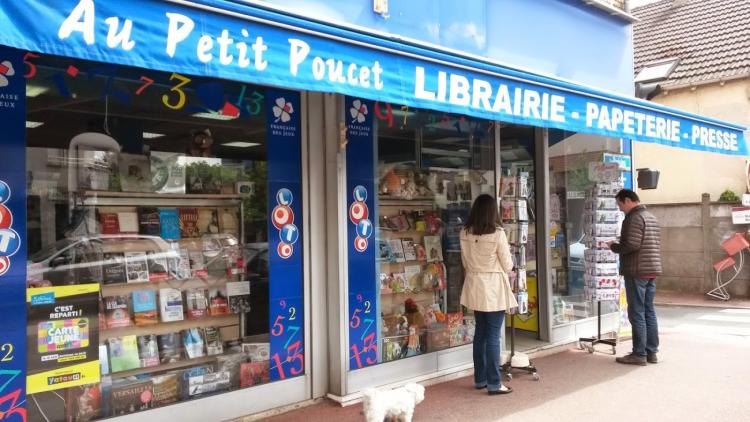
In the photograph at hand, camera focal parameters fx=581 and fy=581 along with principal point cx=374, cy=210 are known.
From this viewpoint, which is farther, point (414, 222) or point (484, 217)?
point (414, 222)

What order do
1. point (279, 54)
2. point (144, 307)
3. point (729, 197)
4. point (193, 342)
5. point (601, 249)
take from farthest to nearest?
point (729, 197) → point (601, 249) → point (193, 342) → point (144, 307) → point (279, 54)

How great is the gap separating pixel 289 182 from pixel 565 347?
4.06 meters

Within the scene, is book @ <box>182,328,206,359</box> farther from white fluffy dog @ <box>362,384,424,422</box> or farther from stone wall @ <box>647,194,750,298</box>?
stone wall @ <box>647,194,750,298</box>

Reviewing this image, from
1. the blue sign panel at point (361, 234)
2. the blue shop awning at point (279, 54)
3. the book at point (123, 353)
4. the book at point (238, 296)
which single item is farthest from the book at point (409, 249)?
the book at point (123, 353)

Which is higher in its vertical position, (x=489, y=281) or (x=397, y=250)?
(x=397, y=250)

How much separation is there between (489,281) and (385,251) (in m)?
1.08

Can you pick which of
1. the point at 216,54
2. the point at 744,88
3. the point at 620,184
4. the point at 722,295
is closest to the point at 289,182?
the point at 216,54

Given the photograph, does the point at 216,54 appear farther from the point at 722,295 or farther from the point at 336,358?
the point at 722,295

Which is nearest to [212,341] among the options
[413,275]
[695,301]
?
[413,275]

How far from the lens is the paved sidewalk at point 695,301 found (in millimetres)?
10497

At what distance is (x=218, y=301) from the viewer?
459cm

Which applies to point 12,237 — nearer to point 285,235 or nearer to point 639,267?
point 285,235

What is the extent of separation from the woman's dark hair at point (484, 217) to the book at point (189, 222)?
2275mm

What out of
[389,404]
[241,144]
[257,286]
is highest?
Result: [241,144]
